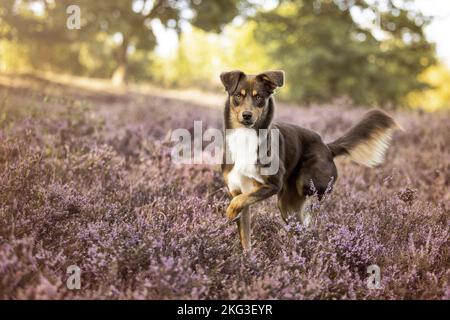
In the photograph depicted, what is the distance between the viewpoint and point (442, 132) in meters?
9.07

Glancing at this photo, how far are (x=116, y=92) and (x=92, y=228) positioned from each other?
11.9 meters

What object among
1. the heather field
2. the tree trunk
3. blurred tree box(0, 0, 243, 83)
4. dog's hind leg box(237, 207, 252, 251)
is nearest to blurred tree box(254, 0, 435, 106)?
blurred tree box(0, 0, 243, 83)

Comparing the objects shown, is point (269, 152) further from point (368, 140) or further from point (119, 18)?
point (119, 18)

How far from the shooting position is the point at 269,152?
14.1 feet

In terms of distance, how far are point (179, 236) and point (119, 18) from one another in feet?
49.0

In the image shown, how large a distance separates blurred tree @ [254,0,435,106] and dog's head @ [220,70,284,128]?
1402 cm

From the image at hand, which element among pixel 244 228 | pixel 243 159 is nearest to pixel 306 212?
pixel 244 228

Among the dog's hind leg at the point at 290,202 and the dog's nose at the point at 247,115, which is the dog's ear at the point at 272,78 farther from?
the dog's hind leg at the point at 290,202

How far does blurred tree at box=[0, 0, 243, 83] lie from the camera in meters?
16.9

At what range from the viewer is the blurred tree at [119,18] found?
16922mm

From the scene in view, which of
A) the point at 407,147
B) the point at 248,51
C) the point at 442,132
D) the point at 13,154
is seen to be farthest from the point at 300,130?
the point at 248,51
